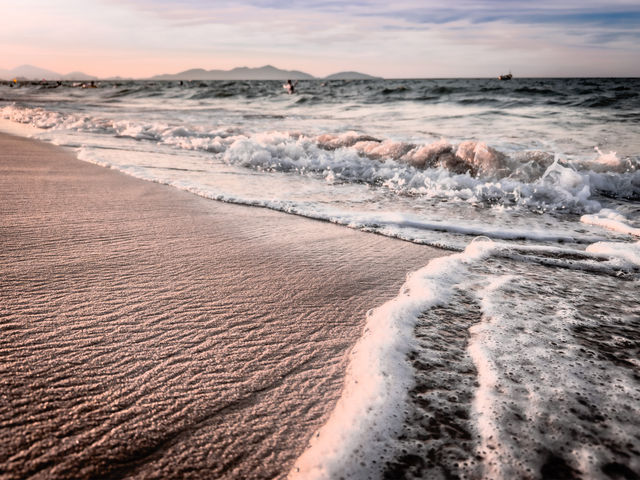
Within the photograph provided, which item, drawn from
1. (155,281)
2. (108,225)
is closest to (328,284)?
(155,281)

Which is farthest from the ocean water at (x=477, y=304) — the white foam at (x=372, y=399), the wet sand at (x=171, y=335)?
the wet sand at (x=171, y=335)

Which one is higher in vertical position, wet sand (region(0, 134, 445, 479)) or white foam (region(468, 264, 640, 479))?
wet sand (region(0, 134, 445, 479))

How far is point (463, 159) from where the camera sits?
599 centimetres

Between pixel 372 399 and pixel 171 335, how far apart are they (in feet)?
2.64

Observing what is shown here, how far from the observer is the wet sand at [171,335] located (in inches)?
43.0

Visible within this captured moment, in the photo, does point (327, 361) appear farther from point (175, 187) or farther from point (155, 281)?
point (175, 187)

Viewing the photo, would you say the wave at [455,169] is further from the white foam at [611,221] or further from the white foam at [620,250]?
the white foam at [620,250]

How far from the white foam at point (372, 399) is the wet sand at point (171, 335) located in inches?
2.1

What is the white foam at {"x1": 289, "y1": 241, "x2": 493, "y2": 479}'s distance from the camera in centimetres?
111

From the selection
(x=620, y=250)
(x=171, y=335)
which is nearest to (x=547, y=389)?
(x=171, y=335)

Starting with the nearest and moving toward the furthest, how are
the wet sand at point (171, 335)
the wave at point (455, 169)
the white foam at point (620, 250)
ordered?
the wet sand at point (171, 335), the white foam at point (620, 250), the wave at point (455, 169)

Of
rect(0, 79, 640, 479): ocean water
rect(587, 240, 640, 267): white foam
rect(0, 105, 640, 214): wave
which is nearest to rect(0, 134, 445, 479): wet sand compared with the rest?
rect(0, 79, 640, 479): ocean water

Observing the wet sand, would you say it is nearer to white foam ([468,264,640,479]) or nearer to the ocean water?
the ocean water

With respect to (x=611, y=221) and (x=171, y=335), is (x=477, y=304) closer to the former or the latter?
(x=171, y=335)
